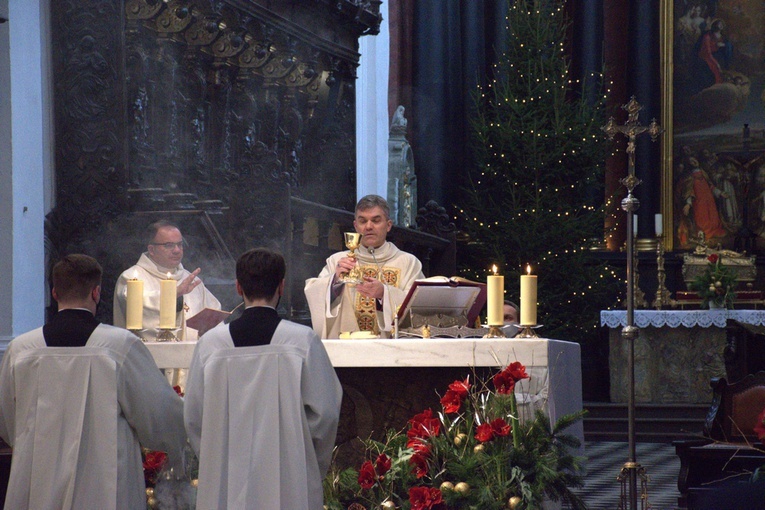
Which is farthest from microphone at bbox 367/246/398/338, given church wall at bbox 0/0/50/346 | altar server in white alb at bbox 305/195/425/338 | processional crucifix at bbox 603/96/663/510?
church wall at bbox 0/0/50/346

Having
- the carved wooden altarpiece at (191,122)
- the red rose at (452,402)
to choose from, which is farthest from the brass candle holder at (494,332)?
the carved wooden altarpiece at (191,122)

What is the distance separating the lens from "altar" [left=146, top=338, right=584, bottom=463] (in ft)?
14.2

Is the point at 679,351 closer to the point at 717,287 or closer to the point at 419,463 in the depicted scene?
the point at 717,287

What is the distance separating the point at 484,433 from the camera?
4.00 meters

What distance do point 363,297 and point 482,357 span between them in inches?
71.6

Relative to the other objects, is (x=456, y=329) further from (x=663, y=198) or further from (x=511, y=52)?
(x=663, y=198)

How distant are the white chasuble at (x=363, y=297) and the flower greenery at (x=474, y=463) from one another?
3.96 ft

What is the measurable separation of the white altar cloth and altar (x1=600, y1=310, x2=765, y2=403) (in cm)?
764

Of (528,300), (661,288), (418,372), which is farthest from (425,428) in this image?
(661,288)

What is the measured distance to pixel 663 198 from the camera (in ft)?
47.6

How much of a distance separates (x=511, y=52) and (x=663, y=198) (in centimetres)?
290

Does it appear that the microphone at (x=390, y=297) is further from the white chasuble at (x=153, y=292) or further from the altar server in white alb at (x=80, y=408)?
the altar server in white alb at (x=80, y=408)

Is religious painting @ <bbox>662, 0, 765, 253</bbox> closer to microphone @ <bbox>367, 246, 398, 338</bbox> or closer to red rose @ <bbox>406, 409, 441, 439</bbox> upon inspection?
microphone @ <bbox>367, 246, 398, 338</bbox>

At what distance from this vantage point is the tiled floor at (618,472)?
722 centimetres
